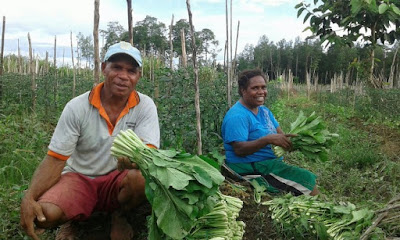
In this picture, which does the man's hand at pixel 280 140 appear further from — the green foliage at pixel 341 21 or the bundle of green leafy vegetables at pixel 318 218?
the green foliage at pixel 341 21

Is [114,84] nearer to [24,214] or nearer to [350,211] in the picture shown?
[24,214]

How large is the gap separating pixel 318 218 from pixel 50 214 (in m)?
1.89

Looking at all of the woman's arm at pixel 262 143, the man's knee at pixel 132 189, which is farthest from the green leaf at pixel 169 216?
the woman's arm at pixel 262 143

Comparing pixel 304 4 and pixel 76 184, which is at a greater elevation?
pixel 304 4

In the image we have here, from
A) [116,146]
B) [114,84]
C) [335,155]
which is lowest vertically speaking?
[335,155]

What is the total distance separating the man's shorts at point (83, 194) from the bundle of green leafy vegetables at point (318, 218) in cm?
126

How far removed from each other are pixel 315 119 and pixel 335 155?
2.96 metres

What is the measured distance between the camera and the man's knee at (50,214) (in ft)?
8.42

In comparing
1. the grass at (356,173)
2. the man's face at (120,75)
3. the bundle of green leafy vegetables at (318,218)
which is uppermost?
the man's face at (120,75)

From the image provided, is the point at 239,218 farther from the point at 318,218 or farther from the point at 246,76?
the point at 246,76

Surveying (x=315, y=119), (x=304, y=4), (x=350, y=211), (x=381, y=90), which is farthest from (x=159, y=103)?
(x=381, y=90)

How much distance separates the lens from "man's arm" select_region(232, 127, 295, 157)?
3492 mm

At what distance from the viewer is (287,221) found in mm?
2852

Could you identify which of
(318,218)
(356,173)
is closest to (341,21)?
(356,173)
